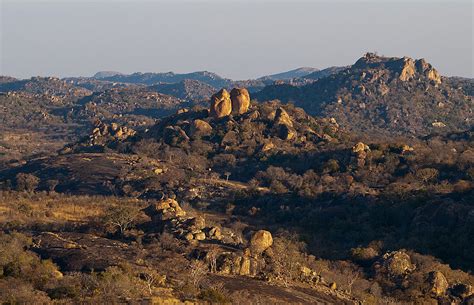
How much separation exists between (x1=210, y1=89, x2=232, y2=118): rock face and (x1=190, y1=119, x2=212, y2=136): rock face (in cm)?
411

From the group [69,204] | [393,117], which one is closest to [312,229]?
[69,204]

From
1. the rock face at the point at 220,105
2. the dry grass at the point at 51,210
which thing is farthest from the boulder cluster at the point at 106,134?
the dry grass at the point at 51,210

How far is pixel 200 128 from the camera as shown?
115 meters

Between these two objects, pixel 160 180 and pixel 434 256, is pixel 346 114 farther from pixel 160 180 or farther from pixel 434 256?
pixel 434 256

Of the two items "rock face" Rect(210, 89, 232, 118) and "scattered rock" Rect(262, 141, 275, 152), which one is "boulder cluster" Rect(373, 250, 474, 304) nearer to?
"scattered rock" Rect(262, 141, 275, 152)

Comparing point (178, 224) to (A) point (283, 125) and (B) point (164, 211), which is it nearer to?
(B) point (164, 211)

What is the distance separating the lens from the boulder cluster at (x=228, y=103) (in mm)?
119000

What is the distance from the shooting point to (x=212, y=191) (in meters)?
88.2

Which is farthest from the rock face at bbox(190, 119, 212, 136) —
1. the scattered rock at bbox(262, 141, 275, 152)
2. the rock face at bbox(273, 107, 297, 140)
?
the rock face at bbox(273, 107, 297, 140)

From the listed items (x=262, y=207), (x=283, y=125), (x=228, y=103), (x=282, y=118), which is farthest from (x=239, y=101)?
(x=262, y=207)

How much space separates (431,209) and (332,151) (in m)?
34.0

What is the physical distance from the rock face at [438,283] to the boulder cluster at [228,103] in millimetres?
74709

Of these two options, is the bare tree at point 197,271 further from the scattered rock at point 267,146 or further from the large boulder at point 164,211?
the scattered rock at point 267,146

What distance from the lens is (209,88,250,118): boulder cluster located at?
119000 millimetres
